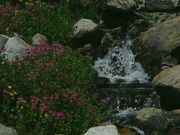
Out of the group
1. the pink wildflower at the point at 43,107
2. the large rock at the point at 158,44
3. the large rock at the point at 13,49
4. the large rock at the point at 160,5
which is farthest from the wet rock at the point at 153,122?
the large rock at the point at 160,5

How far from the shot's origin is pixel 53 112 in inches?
468

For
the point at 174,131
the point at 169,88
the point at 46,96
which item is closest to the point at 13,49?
the point at 46,96

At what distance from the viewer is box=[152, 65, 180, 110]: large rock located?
533 inches

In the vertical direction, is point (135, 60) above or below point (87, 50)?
below

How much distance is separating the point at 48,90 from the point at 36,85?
1.08ft

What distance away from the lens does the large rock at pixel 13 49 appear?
14930mm

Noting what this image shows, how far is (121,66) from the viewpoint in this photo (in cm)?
1803

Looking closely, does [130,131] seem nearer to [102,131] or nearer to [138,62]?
[102,131]

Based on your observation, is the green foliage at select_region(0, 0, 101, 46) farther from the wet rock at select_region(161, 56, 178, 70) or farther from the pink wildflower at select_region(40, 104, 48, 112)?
the pink wildflower at select_region(40, 104, 48, 112)

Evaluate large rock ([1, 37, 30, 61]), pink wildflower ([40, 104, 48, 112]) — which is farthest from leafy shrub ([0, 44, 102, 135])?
large rock ([1, 37, 30, 61])

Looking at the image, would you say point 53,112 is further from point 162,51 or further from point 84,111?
point 162,51

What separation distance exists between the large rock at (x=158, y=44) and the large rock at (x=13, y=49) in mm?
4347

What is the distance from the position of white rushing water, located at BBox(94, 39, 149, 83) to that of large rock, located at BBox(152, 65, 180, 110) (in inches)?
98.2

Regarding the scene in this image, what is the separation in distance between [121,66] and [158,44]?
1552 mm
